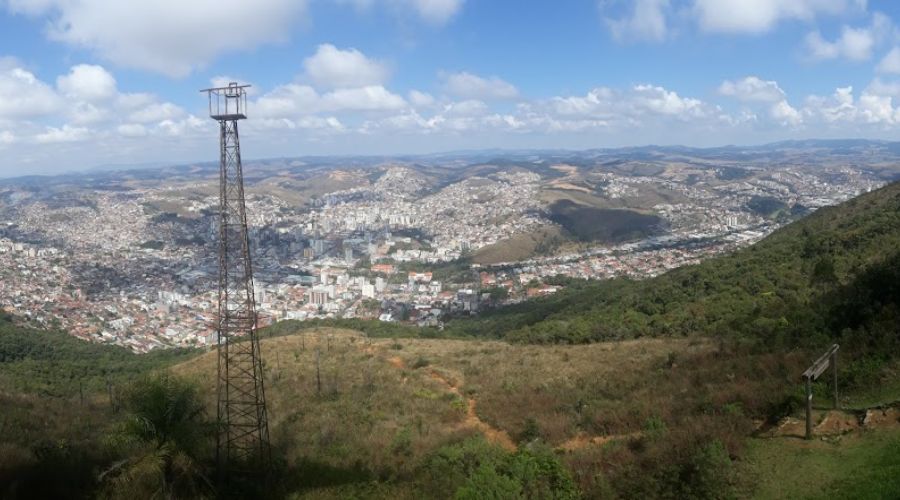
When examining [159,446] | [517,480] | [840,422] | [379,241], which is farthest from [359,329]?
[379,241]

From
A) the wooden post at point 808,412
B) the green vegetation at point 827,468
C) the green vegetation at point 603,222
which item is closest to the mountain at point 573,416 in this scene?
the green vegetation at point 827,468

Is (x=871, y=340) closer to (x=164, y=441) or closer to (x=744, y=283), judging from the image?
(x=164, y=441)

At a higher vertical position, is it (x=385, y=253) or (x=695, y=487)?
(x=695, y=487)

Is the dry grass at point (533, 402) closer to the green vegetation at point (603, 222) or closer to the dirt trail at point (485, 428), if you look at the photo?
the dirt trail at point (485, 428)

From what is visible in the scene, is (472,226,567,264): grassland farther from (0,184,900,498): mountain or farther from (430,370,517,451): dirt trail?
(430,370,517,451): dirt trail

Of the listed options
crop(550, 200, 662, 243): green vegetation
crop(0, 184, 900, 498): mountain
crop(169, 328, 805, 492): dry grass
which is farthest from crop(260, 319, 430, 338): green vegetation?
crop(550, 200, 662, 243): green vegetation

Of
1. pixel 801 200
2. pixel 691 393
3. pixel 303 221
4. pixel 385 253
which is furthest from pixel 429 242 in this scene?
pixel 691 393
